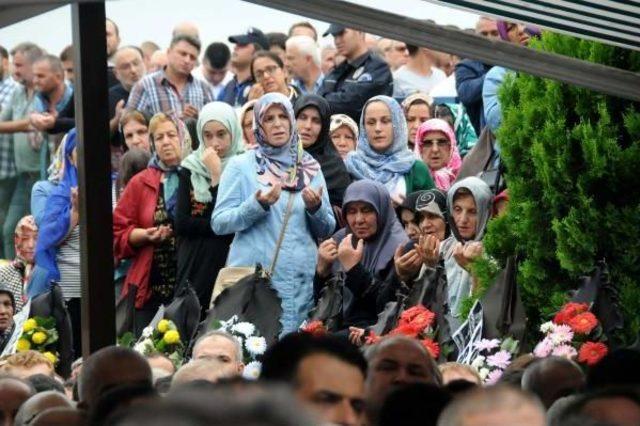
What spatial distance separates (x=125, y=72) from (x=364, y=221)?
5219 millimetres

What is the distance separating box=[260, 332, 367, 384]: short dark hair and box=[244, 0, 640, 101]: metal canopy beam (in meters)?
2.35

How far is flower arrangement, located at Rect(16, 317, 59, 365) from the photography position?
12117 millimetres

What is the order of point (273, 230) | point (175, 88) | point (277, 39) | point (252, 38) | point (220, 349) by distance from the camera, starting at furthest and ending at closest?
1. point (277, 39)
2. point (252, 38)
3. point (175, 88)
4. point (273, 230)
5. point (220, 349)

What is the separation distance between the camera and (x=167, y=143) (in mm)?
13820

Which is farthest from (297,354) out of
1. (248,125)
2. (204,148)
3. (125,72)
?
(125,72)

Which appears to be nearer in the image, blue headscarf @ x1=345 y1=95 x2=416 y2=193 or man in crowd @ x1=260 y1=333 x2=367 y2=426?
man in crowd @ x1=260 y1=333 x2=367 y2=426

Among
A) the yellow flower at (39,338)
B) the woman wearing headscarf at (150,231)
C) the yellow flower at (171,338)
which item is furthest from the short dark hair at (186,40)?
Result: the yellow flower at (171,338)

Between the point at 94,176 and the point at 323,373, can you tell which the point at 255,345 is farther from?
the point at 323,373

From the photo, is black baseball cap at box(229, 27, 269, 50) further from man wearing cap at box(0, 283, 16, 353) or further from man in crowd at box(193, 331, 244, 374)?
man in crowd at box(193, 331, 244, 374)

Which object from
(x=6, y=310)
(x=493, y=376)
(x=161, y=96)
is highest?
(x=161, y=96)

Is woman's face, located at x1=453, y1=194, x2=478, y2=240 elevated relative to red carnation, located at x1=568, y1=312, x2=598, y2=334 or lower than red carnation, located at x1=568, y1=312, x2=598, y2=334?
elevated

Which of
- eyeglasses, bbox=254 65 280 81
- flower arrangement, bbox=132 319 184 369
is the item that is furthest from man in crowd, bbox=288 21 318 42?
flower arrangement, bbox=132 319 184 369

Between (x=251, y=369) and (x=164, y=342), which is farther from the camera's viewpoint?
(x=164, y=342)

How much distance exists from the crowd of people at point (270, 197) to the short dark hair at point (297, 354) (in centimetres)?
121
